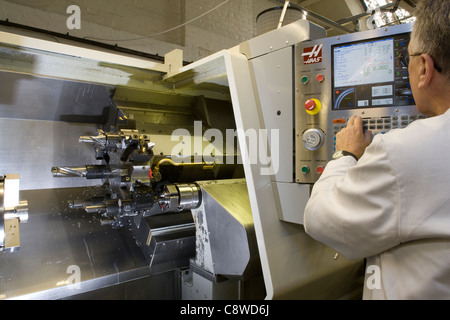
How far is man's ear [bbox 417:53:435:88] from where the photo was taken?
64 cm

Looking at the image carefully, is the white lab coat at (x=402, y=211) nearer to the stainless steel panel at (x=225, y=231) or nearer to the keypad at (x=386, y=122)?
the keypad at (x=386, y=122)

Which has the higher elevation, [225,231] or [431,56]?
[431,56]

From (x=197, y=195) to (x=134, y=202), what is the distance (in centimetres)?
28

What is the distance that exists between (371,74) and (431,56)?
0.27 meters

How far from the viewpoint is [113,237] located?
166 cm

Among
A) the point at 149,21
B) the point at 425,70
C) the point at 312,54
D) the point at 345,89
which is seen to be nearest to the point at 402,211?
the point at 425,70

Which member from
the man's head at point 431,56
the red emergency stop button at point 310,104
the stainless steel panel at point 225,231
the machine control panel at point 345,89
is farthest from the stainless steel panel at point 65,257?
the man's head at point 431,56

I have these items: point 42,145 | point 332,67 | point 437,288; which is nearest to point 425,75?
point 332,67

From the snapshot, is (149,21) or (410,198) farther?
(149,21)

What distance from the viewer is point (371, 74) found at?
0.90 metres

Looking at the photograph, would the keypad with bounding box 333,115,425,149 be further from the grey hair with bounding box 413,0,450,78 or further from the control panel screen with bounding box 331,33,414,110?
the grey hair with bounding box 413,0,450,78

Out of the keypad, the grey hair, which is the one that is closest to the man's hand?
the keypad

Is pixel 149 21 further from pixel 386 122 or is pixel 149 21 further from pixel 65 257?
pixel 386 122

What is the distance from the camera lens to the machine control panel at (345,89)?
0.86 m
